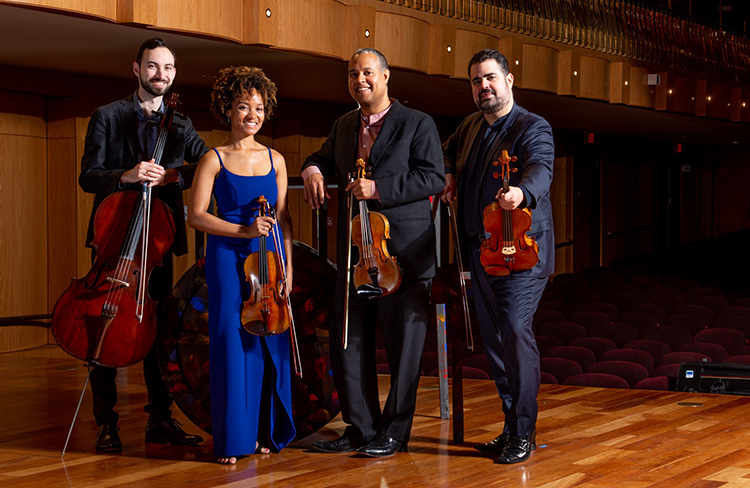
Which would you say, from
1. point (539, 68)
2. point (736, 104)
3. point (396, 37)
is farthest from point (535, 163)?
point (736, 104)

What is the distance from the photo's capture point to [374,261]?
2.90m

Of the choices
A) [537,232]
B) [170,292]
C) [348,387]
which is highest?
[537,232]

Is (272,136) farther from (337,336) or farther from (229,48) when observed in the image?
(337,336)

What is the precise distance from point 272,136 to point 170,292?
17.7 feet

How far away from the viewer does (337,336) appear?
3.06m

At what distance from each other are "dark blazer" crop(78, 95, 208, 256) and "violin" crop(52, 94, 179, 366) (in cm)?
14

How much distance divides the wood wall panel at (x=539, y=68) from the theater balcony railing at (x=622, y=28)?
398mm

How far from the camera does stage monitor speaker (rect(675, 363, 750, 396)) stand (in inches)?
166

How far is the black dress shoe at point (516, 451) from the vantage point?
2.86 m

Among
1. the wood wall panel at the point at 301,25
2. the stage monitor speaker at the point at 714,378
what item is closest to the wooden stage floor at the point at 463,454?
the stage monitor speaker at the point at 714,378

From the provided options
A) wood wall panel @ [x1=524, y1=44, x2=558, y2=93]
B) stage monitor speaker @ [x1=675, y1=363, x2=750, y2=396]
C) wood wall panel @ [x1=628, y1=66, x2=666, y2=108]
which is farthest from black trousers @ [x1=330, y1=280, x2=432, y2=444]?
wood wall panel @ [x1=628, y1=66, x2=666, y2=108]

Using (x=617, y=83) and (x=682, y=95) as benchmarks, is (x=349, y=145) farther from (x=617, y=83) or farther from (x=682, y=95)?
(x=682, y=95)

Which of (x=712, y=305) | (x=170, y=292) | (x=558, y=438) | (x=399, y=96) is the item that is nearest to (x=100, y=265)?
(x=170, y=292)

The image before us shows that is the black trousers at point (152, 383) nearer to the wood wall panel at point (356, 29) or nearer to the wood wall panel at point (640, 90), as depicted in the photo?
the wood wall panel at point (356, 29)
